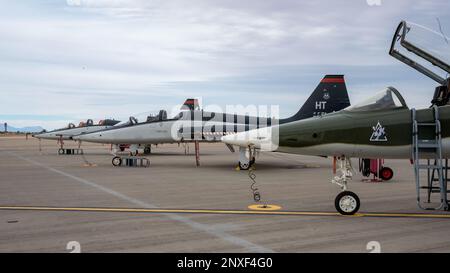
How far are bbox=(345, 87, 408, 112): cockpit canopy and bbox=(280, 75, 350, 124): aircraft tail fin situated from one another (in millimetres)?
13790

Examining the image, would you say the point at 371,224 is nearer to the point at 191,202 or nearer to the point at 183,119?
the point at 191,202

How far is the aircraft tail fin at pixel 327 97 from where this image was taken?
2203 centimetres

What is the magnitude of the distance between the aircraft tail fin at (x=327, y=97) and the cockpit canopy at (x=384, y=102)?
13790 millimetres

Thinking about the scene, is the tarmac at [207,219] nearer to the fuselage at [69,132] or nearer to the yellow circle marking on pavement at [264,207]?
the yellow circle marking on pavement at [264,207]

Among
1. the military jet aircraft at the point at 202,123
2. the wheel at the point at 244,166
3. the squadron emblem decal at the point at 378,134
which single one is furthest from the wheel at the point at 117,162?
the squadron emblem decal at the point at 378,134

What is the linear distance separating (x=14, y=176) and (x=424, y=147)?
14.1 metres

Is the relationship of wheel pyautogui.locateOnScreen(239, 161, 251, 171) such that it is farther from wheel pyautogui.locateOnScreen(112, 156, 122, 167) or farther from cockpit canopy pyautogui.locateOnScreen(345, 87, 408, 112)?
cockpit canopy pyautogui.locateOnScreen(345, 87, 408, 112)

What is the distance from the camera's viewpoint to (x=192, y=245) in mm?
5785

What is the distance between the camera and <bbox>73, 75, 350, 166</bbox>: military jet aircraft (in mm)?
21438

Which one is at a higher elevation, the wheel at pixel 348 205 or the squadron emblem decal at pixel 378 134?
the squadron emblem decal at pixel 378 134

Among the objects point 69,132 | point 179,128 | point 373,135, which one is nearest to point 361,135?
point 373,135

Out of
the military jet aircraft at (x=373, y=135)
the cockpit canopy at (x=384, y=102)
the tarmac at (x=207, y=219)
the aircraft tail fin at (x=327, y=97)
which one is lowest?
the tarmac at (x=207, y=219)

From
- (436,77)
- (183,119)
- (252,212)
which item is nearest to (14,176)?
(183,119)
